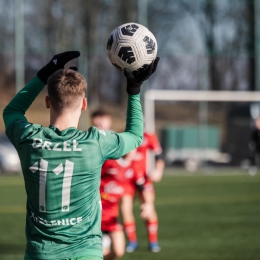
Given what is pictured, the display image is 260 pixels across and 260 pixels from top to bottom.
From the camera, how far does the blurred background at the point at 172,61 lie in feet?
71.9

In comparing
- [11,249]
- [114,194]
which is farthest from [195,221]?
[114,194]

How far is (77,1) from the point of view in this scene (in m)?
22.8

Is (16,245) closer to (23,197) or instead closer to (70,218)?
(70,218)

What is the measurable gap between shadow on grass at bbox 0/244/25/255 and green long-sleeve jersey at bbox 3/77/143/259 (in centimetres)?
474

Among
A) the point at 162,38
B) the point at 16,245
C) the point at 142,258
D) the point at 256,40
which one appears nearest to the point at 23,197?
the point at 16,245

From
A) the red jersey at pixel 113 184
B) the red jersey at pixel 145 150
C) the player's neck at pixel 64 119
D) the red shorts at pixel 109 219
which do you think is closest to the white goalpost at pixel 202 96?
the red jersey at pixel 145 150

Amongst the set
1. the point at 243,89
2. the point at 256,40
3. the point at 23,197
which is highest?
the point at 256,40

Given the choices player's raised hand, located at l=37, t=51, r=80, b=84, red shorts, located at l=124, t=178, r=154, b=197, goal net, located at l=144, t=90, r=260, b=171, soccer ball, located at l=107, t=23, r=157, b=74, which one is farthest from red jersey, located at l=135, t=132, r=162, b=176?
goal net, located at l=144, t=90, r=260, b=171

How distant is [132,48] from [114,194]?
3039 millimetres

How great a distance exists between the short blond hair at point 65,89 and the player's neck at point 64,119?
38mm

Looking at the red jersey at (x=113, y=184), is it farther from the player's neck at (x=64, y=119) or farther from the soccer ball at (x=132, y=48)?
the player's neck at (x=64, y=119)

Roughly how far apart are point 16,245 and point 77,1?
1564cm

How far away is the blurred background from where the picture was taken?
2192 centimetres

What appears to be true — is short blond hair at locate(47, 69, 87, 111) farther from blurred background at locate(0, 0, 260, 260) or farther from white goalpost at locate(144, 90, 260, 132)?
white goalpost at locate(144, 90, 260, 132)
